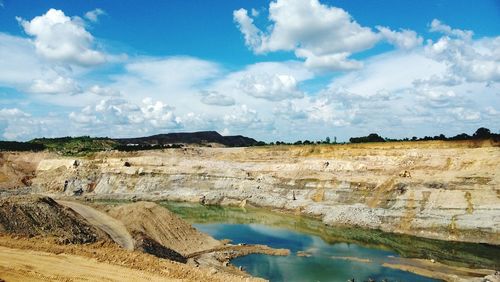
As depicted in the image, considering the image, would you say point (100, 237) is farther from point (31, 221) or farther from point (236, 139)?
point (236, 139)

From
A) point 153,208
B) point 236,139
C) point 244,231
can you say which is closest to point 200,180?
point 244,231

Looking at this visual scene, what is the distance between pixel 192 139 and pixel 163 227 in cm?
11615

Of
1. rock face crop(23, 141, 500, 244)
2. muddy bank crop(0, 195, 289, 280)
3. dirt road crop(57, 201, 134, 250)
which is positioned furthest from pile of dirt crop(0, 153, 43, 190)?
muddy bank crop(0, 195, 289, 280)

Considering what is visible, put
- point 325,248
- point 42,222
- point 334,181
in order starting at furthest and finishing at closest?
1. point 334,181
2. point 325,248
3. point 42,222

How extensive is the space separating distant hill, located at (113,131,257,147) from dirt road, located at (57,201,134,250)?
111331mm

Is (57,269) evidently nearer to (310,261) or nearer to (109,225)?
(109,225)

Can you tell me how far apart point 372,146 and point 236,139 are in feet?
297

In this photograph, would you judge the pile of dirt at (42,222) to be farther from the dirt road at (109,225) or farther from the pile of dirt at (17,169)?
the pile of dirt at (17,169)

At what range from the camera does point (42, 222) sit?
25109 mm

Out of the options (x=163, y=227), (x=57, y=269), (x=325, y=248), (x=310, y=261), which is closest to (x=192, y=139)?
(x=325, y=248)

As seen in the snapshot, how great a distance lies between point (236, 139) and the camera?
6329 inches

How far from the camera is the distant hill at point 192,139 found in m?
149

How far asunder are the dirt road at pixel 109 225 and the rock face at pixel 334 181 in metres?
27.9

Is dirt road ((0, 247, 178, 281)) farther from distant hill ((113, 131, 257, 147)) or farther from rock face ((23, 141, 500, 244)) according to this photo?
distant hill ((113, 131, 257, 147))
